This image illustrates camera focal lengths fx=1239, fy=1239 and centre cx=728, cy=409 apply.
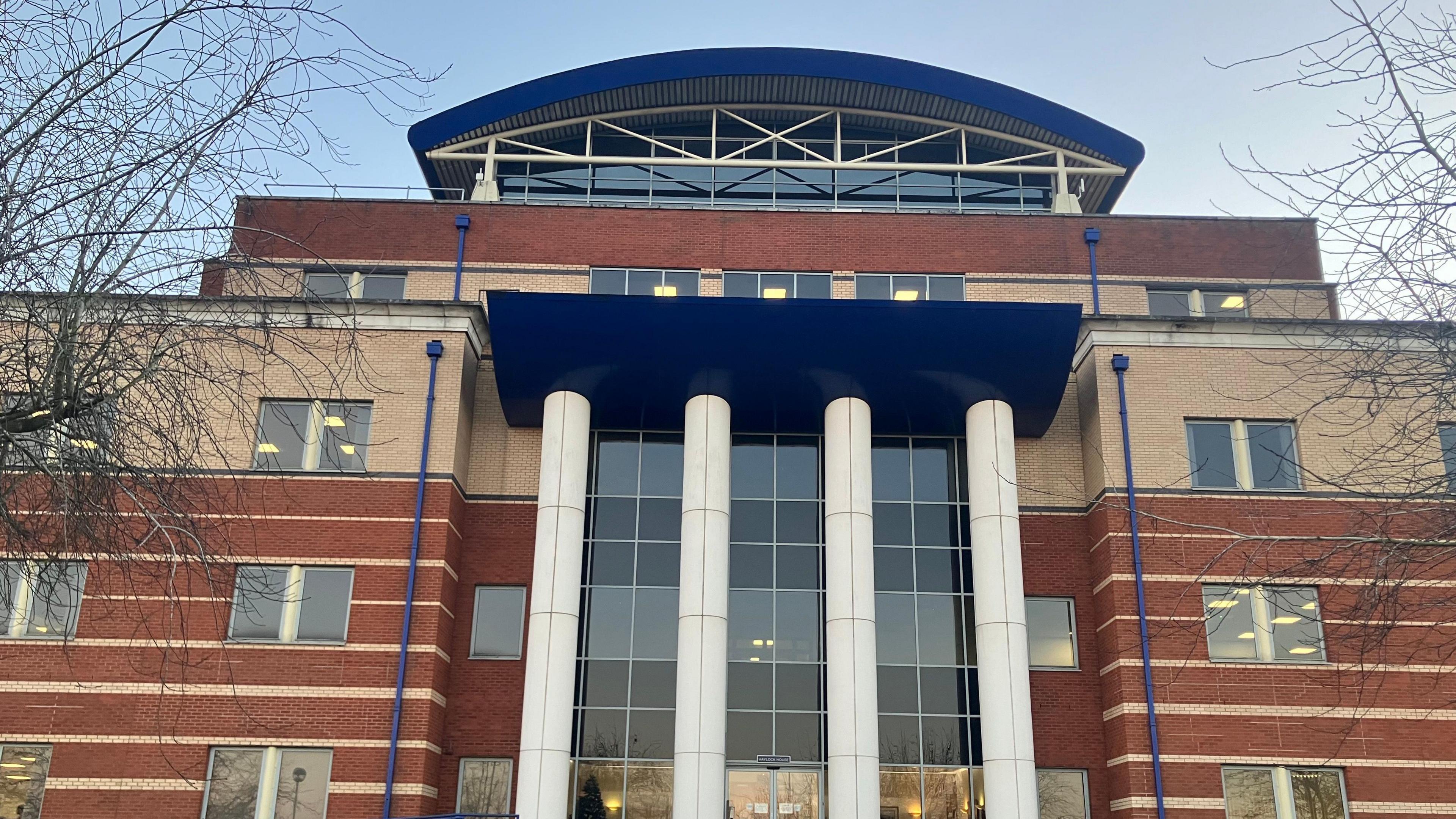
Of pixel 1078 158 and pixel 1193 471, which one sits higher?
pixel 1078 158

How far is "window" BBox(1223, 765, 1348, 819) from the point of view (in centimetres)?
2066

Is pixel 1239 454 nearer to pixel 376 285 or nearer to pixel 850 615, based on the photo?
pixel 850 615

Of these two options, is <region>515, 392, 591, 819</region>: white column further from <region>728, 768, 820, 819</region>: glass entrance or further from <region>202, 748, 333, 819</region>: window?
<region>202, 748, 333, 819</region>: window

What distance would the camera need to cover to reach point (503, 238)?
26.8 meters

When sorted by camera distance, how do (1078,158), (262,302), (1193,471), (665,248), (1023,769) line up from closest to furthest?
(262,302) → (1023,769) → (1193,471) → (665,248) → (1078,158)

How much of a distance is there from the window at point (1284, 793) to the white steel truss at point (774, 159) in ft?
42.5

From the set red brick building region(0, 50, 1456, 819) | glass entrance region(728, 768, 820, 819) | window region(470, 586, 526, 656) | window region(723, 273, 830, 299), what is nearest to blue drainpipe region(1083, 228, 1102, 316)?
red brick building region(0, 50, 1456, 819)

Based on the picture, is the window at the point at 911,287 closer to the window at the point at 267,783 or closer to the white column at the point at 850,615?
the white column at the point at 850,615

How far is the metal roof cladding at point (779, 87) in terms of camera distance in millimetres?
28938

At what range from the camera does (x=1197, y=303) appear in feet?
87.1

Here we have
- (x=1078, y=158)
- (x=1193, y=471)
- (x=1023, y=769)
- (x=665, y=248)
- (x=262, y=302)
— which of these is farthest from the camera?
(x=1078, y=158)

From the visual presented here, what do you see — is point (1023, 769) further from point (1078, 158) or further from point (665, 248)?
point (1078, 158)

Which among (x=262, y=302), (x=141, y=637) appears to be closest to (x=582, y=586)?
(x=141, y=637)

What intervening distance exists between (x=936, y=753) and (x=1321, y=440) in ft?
29.9
